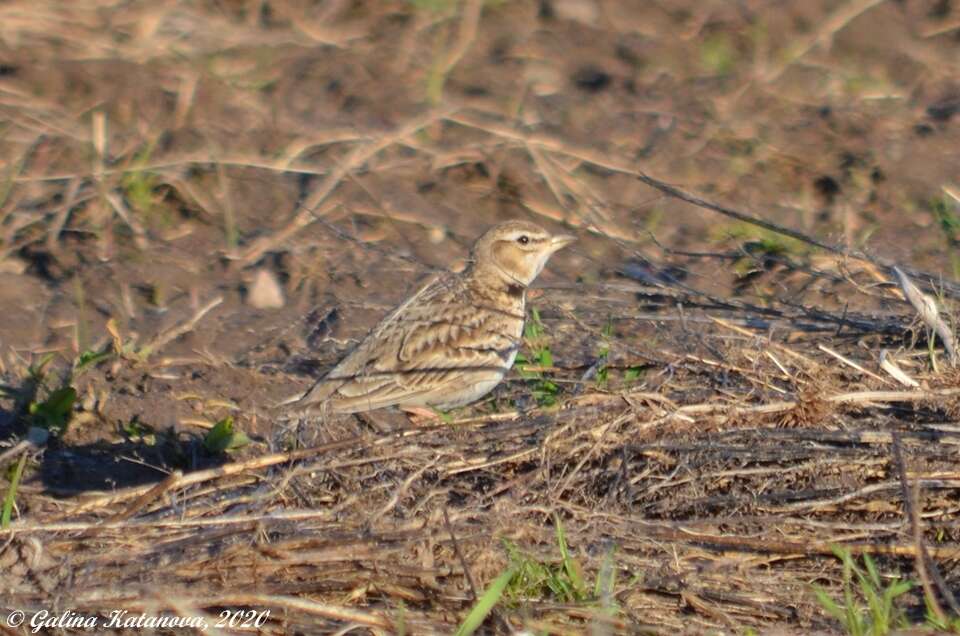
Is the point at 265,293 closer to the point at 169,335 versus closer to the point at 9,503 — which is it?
the point at 169,335

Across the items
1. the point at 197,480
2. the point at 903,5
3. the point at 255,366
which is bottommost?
the point at 903,5

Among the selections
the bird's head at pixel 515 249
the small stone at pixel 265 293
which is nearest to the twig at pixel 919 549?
the bird's head at pixel 515 249

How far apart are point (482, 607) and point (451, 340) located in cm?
268

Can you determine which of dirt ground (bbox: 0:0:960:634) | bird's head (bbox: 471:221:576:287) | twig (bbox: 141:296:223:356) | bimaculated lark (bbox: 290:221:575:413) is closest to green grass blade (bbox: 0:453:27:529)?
dirt ground (bbox: 0:0:960:634)

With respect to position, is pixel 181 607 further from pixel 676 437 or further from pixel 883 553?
pixel 883 553

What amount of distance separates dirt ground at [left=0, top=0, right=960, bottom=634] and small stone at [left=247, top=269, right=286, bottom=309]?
69mm

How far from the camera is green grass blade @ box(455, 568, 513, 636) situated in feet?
12.8

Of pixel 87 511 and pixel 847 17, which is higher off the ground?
pixel 87 511

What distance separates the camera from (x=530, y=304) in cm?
681

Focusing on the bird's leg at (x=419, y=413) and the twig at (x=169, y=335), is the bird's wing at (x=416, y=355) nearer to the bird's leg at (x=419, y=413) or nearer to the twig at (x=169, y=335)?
the bird's leg at (x=419, y=413)

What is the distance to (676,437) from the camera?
4.82 m

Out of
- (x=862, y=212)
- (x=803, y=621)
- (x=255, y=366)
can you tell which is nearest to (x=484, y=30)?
(x=862, y=212)

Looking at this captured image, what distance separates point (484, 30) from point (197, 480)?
761 cm

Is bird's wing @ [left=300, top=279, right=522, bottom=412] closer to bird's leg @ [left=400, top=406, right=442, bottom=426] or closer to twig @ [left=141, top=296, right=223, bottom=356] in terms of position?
bird's leg @ [left=400, top=406, right=442, bottom=426]
